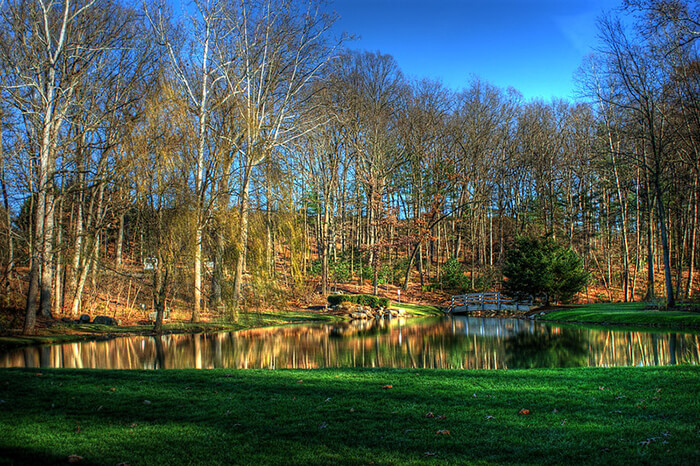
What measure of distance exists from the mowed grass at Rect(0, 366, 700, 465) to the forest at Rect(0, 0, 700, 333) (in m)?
5.98

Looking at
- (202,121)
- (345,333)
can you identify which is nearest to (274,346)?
(345,333)

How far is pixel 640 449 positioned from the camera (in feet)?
14.8

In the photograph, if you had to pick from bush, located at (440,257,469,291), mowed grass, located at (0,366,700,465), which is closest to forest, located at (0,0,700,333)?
bush, located at (440,257,469,291)

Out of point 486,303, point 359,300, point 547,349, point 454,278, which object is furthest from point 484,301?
point 547,349

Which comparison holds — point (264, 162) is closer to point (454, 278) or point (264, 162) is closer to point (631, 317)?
point (631, 317)

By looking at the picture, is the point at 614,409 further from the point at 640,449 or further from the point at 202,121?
the point at 202,121

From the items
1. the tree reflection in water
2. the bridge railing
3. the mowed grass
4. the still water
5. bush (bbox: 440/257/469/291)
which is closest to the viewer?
the mowed grass

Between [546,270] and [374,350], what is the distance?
632 inches

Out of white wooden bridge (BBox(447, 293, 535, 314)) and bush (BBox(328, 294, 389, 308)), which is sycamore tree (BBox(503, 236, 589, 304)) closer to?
white wooden bridge (BBox(447, 293, 535, 314))

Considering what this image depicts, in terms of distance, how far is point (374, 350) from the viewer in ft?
47.1

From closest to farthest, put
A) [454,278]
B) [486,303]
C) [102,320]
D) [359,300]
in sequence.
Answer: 1. [102,320]
2. [359,300]
3. [486,303]
4. [454,278]

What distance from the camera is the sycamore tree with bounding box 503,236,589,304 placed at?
27.1 m

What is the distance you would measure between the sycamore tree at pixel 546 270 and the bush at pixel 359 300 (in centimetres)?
747

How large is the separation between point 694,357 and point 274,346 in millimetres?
10455
